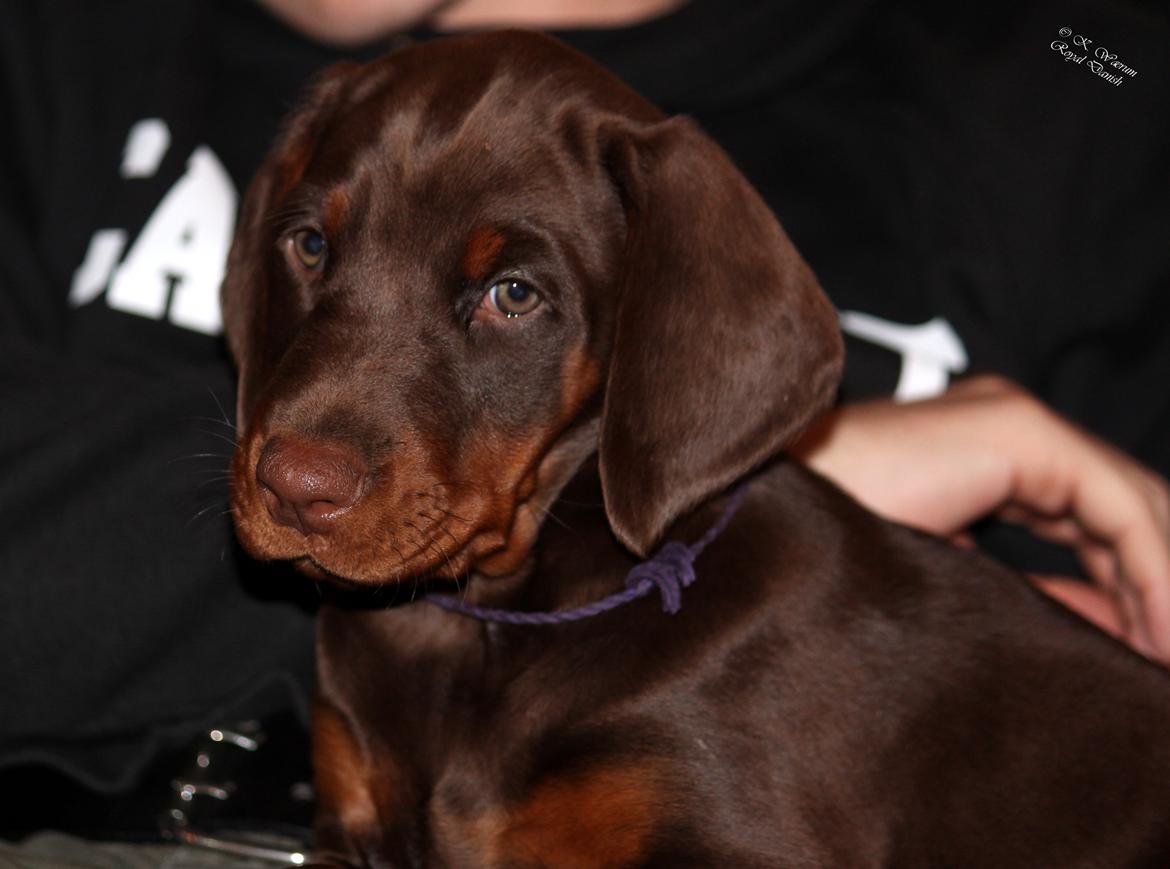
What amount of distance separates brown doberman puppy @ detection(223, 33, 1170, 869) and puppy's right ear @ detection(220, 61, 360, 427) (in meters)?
0.02

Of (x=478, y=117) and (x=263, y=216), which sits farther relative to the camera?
(x=263, y=216)

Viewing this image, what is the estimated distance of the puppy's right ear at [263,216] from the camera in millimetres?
2195

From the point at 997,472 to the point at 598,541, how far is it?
1024 millimetres

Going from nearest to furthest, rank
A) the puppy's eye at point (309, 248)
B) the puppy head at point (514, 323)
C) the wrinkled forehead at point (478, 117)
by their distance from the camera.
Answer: the puppy head at point (514, 323), the wrinkled forehead at point (478, 117), the puppy's eye at point (309, 248)

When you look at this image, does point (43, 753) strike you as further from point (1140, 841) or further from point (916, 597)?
point (1140, 841)

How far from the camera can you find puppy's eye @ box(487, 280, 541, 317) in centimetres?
192

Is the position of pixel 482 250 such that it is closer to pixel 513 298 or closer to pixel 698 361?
pixel 513 298

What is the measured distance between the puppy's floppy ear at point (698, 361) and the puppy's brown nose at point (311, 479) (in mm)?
369

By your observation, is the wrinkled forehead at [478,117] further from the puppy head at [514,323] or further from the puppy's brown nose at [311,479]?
the puppy's brown nose at [311,479]

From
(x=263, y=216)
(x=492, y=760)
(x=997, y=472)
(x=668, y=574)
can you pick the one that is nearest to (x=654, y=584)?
(x=668, y=574)

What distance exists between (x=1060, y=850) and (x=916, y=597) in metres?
0.41

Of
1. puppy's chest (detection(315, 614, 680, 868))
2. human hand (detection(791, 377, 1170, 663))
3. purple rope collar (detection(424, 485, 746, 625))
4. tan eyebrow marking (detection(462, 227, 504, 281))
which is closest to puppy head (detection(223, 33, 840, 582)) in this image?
tan eyebrow marking (detection(462, 227, 504, 281))

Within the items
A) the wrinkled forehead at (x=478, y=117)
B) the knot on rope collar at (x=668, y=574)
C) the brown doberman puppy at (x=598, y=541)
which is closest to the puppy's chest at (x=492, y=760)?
the brown doberman puppy at (x=598, y=541)

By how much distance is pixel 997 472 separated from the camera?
109 inches
